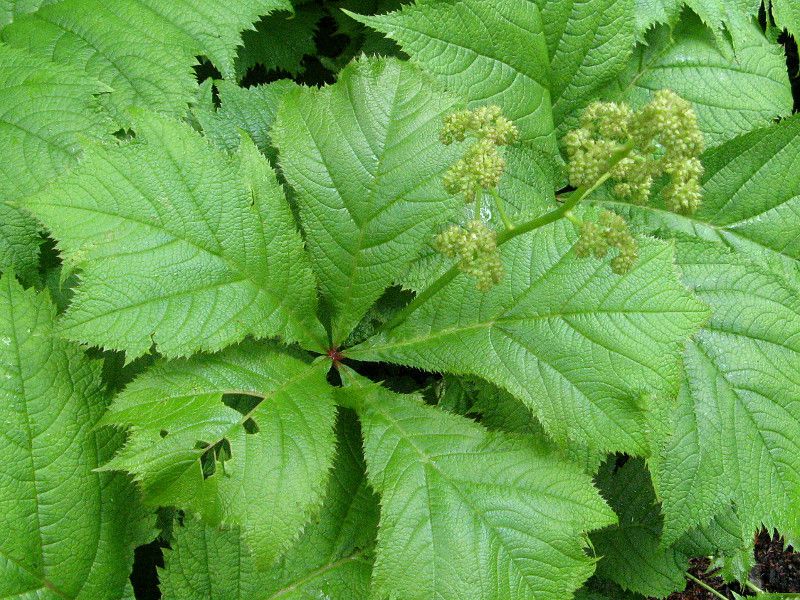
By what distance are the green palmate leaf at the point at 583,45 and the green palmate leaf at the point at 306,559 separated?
1.05 meters

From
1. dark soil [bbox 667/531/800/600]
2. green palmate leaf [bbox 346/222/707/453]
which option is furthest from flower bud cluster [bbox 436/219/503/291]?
dark soil [bbox 667/531/800/600]

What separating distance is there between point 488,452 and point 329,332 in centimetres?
54

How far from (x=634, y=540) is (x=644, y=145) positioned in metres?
1.45

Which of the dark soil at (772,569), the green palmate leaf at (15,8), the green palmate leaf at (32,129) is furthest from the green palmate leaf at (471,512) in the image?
the dark soil at (772,569)

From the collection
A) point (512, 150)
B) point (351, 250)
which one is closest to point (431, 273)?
point (351, 250)

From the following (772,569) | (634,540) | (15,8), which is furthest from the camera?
(772,569)

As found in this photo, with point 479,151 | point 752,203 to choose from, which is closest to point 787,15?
point 752,203

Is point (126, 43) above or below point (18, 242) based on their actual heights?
above

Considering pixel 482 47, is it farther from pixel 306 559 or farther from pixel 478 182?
pixel 306 559

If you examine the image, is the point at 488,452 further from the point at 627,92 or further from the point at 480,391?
the point at 627,92

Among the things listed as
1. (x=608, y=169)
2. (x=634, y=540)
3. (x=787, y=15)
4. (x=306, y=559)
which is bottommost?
(x=634, y=540)

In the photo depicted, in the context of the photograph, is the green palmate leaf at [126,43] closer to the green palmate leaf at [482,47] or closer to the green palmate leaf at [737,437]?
the green palmate leaf at [482,47]

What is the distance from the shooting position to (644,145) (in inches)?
51.4

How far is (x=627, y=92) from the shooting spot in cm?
216
